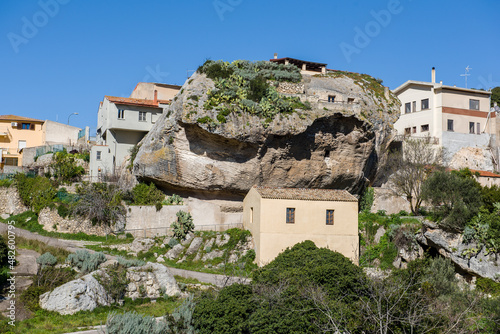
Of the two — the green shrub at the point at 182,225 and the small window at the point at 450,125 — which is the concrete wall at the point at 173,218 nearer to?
the green shrub at the point at 182,225

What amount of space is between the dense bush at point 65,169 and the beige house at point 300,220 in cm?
1663

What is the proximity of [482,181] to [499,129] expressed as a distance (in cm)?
1275

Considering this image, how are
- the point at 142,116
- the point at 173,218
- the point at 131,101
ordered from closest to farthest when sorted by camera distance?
the point at 173,218 < the point at 131,101 < the point at 142,116

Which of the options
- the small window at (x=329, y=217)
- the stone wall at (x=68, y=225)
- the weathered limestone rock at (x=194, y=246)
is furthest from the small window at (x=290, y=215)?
the stone wall at (x=68, y=225)

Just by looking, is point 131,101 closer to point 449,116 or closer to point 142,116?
point 142,116

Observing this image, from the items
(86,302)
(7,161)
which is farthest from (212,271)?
(7,161)

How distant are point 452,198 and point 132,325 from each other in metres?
Result: 25.4

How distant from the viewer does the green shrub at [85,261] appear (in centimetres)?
2517

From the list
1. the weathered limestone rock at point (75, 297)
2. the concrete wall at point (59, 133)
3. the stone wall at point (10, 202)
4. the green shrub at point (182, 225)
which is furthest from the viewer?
the concrete wall at point (59, 133)

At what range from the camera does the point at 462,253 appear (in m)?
33.7

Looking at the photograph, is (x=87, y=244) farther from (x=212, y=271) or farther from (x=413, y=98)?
(x=413, y=98)

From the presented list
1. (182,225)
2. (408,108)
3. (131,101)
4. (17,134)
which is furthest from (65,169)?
(408,108)

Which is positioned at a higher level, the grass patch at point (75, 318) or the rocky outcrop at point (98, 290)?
the rocky outcrop at point (98, 290)

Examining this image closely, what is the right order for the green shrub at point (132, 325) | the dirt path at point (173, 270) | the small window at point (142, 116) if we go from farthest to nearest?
1. the small window at point (142, 116)
2. the dirt path at point (173, 270)
3. the green shrub at point (132, 325)
